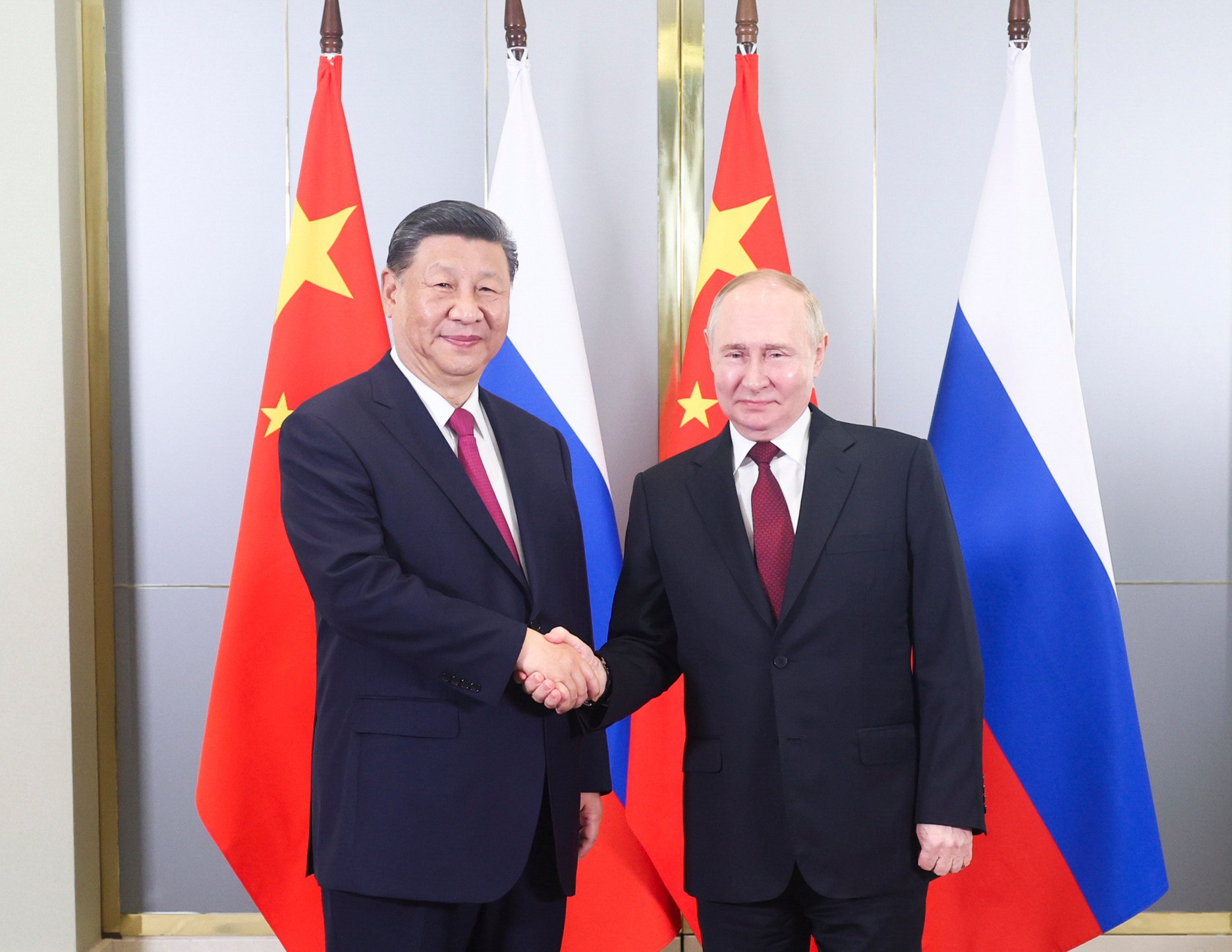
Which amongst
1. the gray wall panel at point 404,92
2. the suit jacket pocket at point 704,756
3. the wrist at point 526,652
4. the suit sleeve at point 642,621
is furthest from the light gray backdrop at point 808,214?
the wrist at point 526,652

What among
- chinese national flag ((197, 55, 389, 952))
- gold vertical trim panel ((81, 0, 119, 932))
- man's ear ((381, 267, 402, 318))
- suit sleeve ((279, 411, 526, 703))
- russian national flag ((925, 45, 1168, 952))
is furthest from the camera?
gold vertical trim panel ((81, 0, 119, 932))

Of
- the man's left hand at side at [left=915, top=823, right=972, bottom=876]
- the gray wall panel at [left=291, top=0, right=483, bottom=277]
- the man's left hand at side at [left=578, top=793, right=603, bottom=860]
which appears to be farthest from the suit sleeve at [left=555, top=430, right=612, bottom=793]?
the gray wall panel at [left=291, top=0, right=483, bottom=277]

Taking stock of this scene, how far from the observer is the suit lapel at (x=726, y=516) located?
5.20 feet

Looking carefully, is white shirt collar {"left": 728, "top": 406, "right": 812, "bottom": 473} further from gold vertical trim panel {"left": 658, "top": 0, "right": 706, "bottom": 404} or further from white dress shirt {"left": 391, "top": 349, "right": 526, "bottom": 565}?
gold vertical trim panel {"left": 658, "top": 0, "right": 706, "bottom": 404}

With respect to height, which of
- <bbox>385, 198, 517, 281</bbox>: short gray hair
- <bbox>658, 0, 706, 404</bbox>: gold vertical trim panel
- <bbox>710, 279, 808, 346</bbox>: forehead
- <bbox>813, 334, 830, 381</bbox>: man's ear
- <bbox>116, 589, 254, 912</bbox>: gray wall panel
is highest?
<bbox>658, 0, 706, 404</bbox>: gold vertical trim panel

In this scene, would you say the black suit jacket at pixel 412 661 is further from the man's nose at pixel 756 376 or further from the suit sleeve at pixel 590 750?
the man's nose at pixel 756 376

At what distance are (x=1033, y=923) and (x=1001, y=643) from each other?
2.26 feet

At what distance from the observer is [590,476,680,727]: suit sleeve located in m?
→ 1.72

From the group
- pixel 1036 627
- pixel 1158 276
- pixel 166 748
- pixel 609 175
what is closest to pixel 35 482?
pixel 166 748

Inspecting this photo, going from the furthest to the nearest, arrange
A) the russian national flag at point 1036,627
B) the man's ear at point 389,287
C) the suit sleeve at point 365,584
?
the russian national flag at point 1036,627, the man's ear at point 389,287, the suit sleeve at point 365,584

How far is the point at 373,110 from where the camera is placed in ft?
9.36

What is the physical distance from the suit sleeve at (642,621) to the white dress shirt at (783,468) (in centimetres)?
18

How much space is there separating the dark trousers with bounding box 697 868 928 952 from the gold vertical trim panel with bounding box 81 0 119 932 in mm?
2123

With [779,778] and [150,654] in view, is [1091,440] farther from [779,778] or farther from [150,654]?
[150,654]
